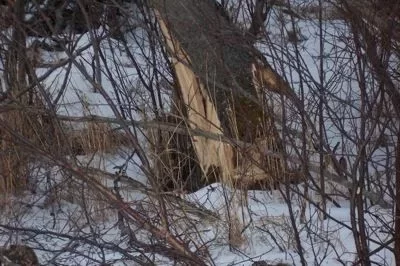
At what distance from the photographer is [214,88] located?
234 inches

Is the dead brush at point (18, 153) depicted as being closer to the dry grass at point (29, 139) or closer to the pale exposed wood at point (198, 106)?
the dry grass at point (29, 139)

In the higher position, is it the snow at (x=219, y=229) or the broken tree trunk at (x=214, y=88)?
the broken tree trunk at (x=214, y=88)

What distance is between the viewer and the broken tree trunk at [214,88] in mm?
5492

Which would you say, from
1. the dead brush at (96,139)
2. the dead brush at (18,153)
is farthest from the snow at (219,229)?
the dead brush at (96,139)

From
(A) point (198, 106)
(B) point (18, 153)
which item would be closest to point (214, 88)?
(A) point (198, 106)

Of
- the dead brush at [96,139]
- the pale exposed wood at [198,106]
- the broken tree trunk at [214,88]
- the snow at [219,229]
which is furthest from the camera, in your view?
the dead brush at [96,139]

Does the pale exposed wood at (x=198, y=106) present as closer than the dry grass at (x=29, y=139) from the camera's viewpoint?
No

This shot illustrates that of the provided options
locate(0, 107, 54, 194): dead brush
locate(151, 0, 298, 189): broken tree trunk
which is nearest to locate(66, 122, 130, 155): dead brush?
locate(0, 107, 54, 194): dead brush

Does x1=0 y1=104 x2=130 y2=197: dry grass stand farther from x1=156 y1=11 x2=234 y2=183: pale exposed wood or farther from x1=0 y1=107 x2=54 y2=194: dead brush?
x1=156 y1=11 x2=234 y2=183: pale exposed wood

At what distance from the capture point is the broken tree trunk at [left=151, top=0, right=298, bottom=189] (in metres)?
5.49

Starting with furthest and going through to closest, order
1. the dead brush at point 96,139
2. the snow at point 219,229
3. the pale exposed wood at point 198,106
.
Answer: the dead brush at point 96,139, the pale exposed wood at point 198,106, the snow at point 219,229

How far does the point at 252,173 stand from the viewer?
5.48 meters

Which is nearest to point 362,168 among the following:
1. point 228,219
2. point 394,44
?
point 394,44

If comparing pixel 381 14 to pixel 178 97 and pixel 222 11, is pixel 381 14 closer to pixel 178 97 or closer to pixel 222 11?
pixel 222 11
